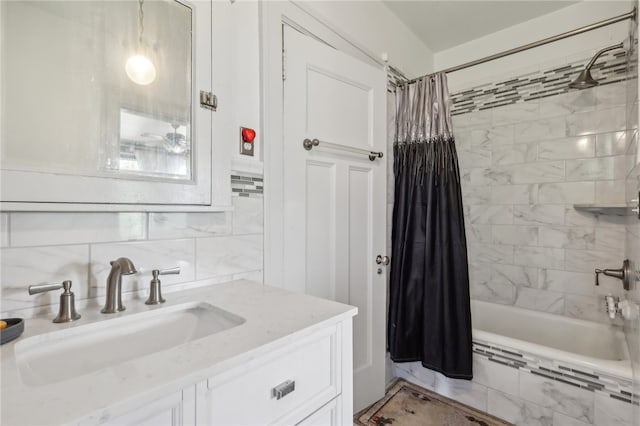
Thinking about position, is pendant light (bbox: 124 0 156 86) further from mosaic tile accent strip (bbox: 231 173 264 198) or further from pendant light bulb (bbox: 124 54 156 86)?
mosaic tile accent strip (bbox: 231 173 264 198)

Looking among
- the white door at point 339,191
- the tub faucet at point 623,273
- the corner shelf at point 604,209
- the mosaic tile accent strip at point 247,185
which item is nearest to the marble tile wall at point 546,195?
the corner shelf at point 604,209

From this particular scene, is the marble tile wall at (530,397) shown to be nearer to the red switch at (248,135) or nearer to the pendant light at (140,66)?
the red switch at (248,135)

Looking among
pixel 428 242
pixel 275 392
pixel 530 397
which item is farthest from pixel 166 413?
pixel 530 397

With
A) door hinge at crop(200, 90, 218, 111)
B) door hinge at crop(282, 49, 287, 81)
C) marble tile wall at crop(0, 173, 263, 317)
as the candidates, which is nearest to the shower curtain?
door hinge at crop(282, 49, 287, 81)

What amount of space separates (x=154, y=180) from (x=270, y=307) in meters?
0.54

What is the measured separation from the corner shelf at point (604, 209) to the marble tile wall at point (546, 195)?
0.03 m

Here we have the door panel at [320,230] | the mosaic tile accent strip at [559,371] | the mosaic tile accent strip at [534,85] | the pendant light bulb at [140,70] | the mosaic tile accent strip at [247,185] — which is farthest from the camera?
the mosaic tile accent strip at [534,85]

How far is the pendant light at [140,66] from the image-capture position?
0.92 metres

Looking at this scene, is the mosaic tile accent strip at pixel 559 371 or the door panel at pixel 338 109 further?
the door panel at pixel 338 109

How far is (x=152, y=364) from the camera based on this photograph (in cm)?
55

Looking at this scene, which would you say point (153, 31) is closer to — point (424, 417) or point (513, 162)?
point (424, 417)

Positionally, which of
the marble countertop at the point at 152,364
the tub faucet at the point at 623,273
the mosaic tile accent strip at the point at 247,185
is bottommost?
the tub faucet at the point at 623,273

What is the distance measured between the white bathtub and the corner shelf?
704 mm

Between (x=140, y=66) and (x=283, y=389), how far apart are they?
1.02 metres
